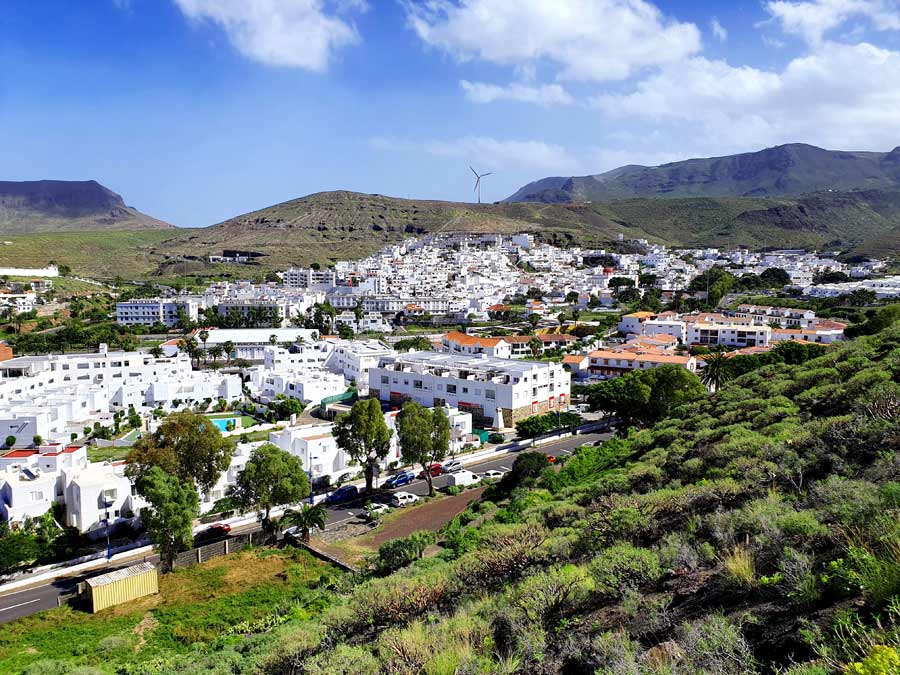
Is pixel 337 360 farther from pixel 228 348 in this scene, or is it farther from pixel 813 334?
pixel 813 334

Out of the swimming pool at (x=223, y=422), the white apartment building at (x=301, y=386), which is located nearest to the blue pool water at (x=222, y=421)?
the swimming pool at (x=223, y=422)

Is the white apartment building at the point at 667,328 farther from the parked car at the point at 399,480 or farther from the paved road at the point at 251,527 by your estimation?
the parked car at the point at 399,480

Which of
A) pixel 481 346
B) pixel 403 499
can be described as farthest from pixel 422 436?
pixel 481 346

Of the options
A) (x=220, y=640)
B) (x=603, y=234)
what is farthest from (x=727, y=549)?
(x=603, y=234)

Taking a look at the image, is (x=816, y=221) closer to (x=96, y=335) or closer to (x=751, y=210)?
(x=751, y=210)

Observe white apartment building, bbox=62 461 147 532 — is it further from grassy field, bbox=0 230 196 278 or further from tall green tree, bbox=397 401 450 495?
grassy field, bbox=0 230 196 278

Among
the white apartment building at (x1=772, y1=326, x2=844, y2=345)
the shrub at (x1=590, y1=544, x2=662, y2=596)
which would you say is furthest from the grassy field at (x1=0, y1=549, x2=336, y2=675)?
the white apartment building at (x1=772, y1=326, x2=844, y2=345)
